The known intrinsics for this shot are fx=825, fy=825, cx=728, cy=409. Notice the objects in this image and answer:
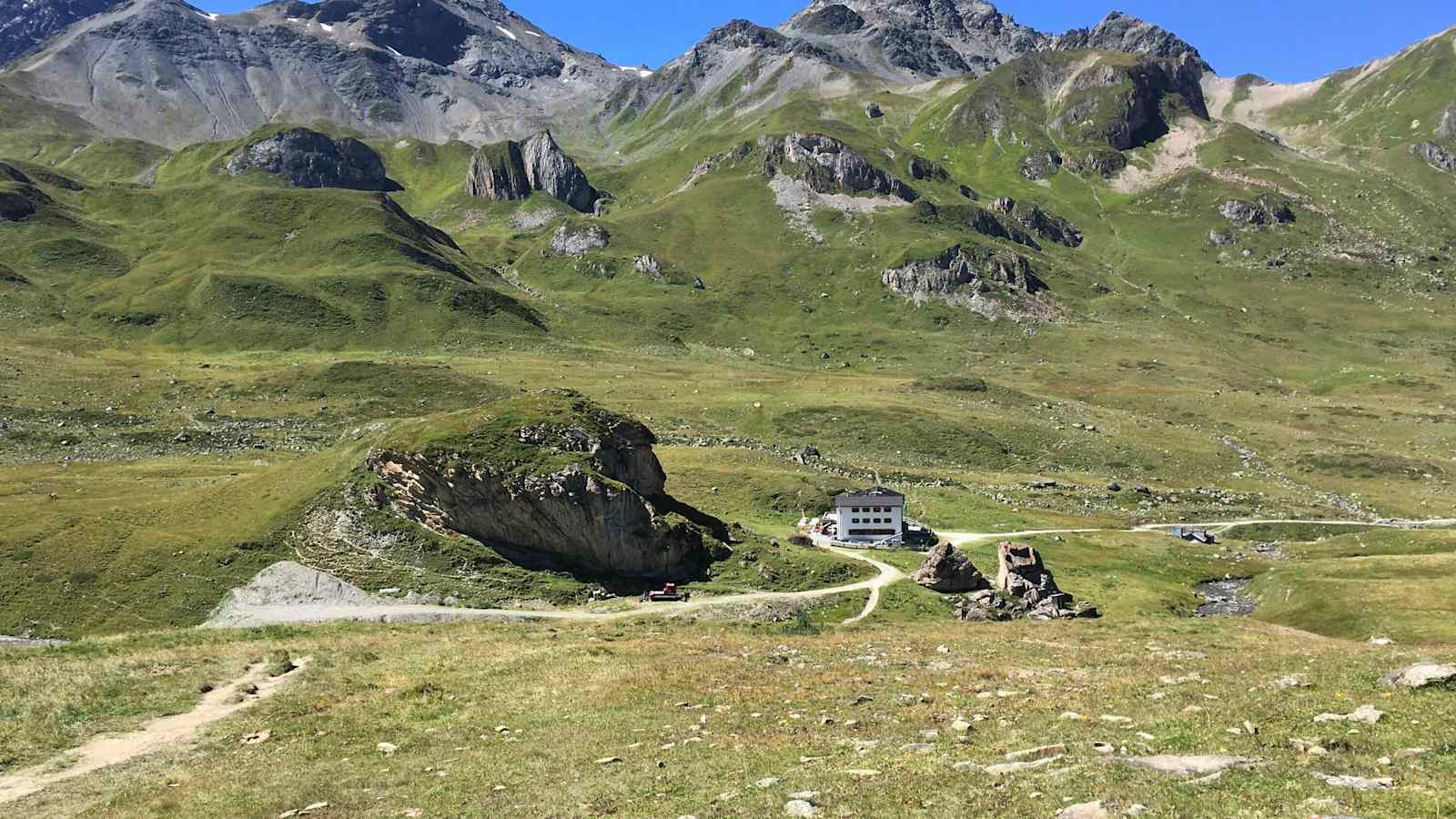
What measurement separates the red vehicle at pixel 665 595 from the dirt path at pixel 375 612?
1.26 m

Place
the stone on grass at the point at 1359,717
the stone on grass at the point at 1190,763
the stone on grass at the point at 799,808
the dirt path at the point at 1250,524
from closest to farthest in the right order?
the stone on grass at the point at 799,808, the stone on grass at the point at 1190,763, the stone on grass at the point at 1359,717, the dirt path at the point at 1250,524

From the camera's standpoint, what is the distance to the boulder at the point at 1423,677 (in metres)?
22.7

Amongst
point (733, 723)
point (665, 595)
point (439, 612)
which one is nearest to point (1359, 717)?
point (733, 723)

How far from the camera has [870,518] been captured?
9025 cm

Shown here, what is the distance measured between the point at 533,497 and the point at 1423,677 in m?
55.4

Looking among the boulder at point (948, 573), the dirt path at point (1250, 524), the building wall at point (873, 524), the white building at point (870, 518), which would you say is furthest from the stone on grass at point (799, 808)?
the dirt path at point (1250, 524)

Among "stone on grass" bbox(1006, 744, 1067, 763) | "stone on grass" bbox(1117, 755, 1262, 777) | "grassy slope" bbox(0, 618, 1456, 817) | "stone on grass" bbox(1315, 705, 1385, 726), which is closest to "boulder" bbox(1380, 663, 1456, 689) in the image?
"grassy slope" bbox(0, 618, 1456, 817)

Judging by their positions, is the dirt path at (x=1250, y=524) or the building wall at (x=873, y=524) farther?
the dirt path at (x=1250, y=524)

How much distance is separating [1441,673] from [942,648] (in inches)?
812

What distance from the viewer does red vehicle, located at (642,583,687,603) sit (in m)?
64.3

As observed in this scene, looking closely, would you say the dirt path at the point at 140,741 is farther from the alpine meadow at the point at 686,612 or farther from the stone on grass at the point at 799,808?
the stone on grass at the point at 799,808

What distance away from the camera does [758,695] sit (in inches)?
1179

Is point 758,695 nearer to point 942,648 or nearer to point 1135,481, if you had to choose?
point 942,648

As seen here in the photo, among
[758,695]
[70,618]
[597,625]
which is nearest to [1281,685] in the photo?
[758,695]
